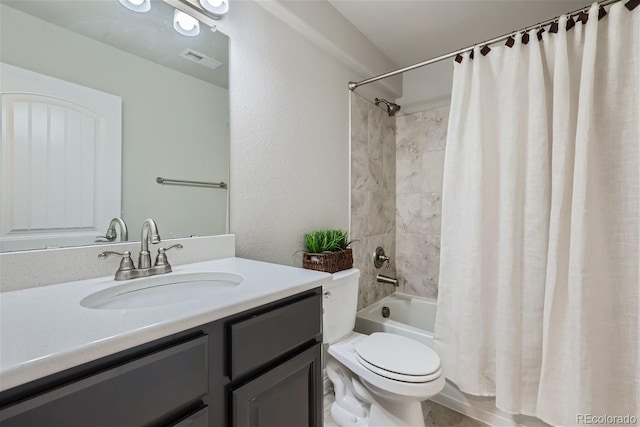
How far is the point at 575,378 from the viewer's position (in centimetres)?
120

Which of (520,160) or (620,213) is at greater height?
(520,160)

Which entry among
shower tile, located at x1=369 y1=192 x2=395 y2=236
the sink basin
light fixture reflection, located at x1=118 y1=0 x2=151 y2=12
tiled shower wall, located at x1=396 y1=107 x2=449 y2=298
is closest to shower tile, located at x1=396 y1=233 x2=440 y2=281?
tiled shower wall, located at x1=396 y1=107 x2=449 y2=298

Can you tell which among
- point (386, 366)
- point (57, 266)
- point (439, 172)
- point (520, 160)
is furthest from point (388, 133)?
point (57, 266)

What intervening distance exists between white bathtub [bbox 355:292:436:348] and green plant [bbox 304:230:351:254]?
2.08 ft

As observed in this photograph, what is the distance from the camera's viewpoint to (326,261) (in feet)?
4.90

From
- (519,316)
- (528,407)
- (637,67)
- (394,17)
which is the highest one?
(394,17)

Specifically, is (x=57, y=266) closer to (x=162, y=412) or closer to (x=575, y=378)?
(x=162, y=412)

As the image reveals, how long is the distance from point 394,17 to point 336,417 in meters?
2.46

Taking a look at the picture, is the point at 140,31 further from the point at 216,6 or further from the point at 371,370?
the point at 371,370

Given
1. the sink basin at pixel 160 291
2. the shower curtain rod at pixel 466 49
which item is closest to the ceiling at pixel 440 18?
the shower curtain rod at pixel 466 49

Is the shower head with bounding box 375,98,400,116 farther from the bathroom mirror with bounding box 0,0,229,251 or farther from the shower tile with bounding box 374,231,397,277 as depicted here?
the bathroom mirror with bounding box 0,0,229,251

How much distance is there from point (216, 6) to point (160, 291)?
1160 mm

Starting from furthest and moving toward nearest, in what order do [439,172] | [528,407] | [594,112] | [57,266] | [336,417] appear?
[439,172], [336,417], [528,407], [594,112], [57,266]

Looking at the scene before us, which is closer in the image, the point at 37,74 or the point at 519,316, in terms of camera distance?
the point at 37,74
